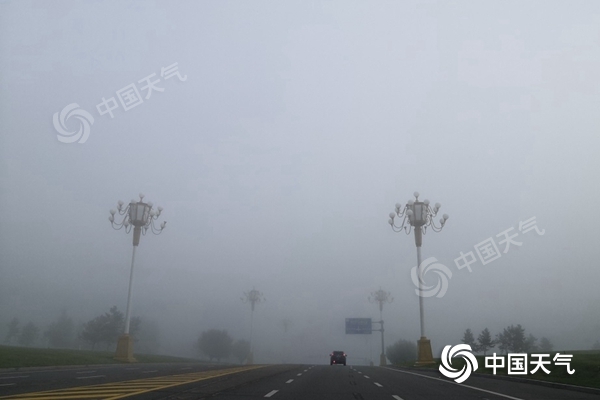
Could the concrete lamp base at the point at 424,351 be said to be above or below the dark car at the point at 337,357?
above

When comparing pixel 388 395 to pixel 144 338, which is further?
pixel 144 338

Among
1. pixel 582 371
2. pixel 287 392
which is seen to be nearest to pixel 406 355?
pixel 582 371

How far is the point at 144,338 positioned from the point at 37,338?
26.8 metres

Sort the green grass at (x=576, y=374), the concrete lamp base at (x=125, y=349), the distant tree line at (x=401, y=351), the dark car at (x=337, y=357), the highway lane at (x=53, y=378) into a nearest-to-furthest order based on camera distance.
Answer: the highway lane at (x=53, y=378), the green grass at (x=576, y=374), the concrete lamp base at (x=125, y=349), the dark car at (x=337, y=357), the distant tree line at (x=401, y=351)

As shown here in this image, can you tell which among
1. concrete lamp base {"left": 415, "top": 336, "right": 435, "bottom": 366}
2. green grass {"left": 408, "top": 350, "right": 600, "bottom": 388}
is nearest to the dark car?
concrete lamp base {"left": 415, "top": 336, "right": 435, "bottom": 366}

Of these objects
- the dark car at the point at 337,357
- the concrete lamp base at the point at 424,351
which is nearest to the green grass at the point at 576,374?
the concrete lamp base at the point at 424,351

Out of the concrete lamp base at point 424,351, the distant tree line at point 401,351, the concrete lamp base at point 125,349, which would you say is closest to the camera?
the concrete lamp base at point 424,351

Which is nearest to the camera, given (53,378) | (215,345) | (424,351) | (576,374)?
(53,378)

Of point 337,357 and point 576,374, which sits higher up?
point 576,374

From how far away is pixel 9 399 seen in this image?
33.3 feet

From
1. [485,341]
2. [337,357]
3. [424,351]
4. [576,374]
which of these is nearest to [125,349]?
[424,351]

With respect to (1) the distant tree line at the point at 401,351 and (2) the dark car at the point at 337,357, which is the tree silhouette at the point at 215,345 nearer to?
(1) the distant tree line at the point at 401,351

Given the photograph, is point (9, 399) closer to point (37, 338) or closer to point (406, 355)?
point (406, 355)

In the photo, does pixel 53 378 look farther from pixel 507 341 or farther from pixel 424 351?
pixel 507 341
